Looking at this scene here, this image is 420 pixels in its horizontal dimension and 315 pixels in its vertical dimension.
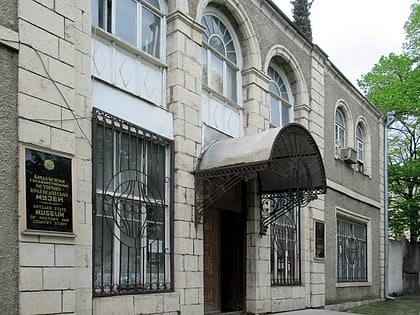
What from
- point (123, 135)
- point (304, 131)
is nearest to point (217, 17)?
point (304, 131)

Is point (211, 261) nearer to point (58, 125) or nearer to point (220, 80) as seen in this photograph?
point (220, 80)

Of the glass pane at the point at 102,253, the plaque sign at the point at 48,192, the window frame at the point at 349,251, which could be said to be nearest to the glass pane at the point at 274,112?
the window frame at the point at 349,251

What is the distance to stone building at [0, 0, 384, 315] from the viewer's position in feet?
18.2

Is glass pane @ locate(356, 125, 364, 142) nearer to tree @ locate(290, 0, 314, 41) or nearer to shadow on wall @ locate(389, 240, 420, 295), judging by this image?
shadow on wall @ locate(389, 240, 420, 295)

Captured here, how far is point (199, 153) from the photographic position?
28.9 ft

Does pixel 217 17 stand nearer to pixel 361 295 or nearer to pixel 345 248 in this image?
pixel 345 248

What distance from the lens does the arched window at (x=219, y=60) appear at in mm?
9680

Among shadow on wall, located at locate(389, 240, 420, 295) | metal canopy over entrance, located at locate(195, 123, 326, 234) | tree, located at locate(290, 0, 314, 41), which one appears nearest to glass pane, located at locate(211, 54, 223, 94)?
metal canopy over entrance, located at locate(195, 123, 326, 234)

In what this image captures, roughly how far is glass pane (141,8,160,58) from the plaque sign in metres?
2.89

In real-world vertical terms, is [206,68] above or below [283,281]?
above

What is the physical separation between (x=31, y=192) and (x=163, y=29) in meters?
4.06

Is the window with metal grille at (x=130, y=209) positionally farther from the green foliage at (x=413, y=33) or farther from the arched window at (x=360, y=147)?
the green foliage at (x=413, y=33)

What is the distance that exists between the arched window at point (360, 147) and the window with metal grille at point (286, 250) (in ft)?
17.7

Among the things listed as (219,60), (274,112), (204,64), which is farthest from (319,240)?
(204,64)
